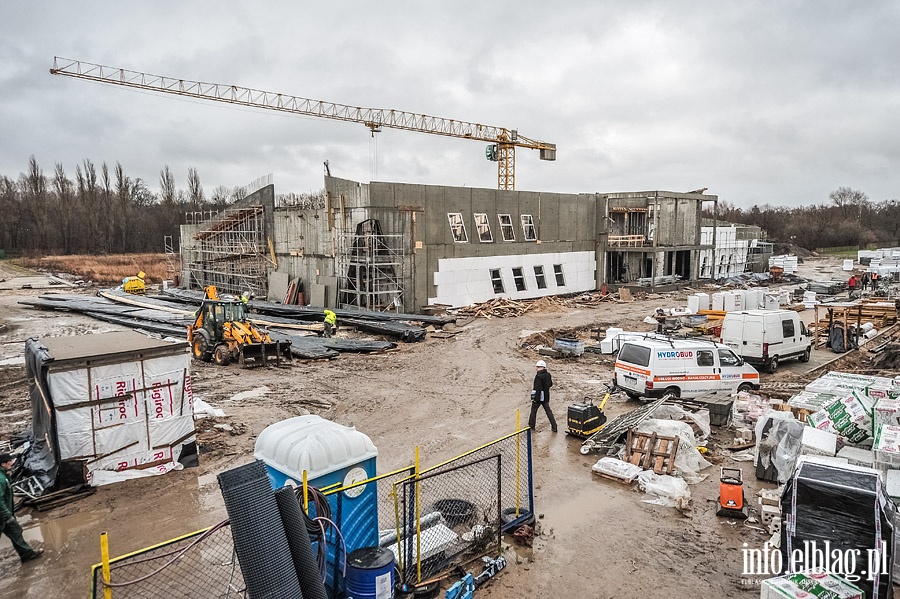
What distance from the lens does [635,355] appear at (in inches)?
564

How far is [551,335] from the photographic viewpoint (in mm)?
24734

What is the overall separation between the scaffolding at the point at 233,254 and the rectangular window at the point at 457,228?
12.2 meters

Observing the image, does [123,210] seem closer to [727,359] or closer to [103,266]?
[103,266]

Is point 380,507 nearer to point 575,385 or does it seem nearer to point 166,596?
point 166,596

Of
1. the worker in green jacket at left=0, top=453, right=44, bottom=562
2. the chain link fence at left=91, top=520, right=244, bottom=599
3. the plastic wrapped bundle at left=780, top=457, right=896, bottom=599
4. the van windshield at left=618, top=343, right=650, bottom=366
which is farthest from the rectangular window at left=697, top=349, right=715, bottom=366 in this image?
the worker in green jacket at left=0, top=453, right=44, bottom=562

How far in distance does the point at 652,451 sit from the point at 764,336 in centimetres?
1033

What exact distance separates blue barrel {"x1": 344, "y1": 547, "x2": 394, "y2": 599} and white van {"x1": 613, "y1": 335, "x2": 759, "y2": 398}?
32.7ft

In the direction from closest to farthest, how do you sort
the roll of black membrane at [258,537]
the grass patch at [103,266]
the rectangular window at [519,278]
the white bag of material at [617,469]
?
the roll of black membrane at [258,537] → the white bag of material at [617,469] → the rectangular window at [519,278] → the grass patch at [103,266]

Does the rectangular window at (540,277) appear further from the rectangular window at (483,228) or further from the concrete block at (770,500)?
the concrete block at (770,500)

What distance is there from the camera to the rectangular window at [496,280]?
3409 cm

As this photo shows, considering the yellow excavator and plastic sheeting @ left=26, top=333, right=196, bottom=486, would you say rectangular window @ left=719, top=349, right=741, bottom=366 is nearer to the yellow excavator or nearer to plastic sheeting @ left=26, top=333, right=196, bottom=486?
plastic sheeting @ left=26, top=333, right=196, bottom=486

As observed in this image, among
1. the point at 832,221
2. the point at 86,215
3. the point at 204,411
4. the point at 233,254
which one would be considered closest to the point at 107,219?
the point at 86,215

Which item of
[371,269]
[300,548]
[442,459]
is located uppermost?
[371,269]

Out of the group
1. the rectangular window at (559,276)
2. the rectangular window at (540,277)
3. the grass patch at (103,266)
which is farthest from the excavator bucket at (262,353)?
the grass patch at (103,266)
